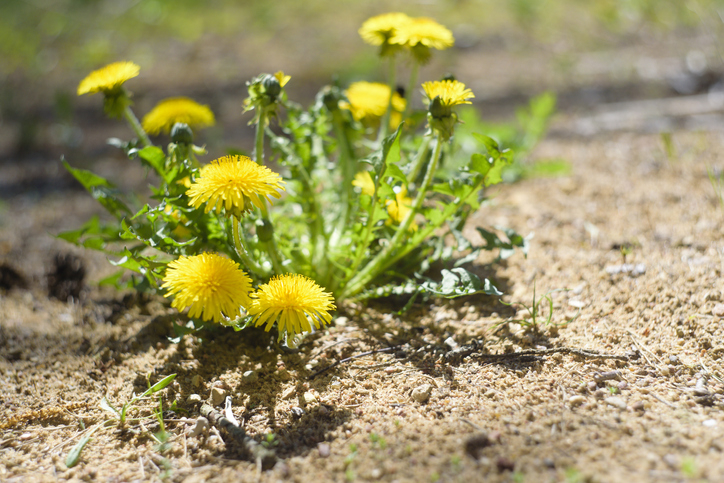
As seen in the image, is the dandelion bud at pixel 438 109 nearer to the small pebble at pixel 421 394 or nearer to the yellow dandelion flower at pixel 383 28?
the yellow dandelion flower at pixel 383 28

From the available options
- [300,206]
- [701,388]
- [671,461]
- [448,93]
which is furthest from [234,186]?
[701,388]

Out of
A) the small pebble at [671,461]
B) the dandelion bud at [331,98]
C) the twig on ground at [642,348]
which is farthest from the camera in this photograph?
the dandelion bud at [331,98]

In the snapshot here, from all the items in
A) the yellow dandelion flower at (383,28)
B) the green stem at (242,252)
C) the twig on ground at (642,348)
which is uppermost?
the yellow dandelion flower at (383,28)

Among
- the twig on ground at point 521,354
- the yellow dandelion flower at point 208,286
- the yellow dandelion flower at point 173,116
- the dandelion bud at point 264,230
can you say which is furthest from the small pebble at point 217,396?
the yellow dandelion flower at point 173,116

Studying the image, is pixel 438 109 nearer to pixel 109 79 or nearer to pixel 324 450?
pixel 324 450

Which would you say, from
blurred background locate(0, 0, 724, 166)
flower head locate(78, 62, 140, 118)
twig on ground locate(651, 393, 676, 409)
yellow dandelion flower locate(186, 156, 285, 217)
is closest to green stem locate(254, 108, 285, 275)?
yellow dandelion flower locate(186, 156, 285, 217)

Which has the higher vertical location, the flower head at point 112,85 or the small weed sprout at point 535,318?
the flower head at point 112,85

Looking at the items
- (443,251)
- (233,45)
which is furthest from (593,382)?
(233,45)
